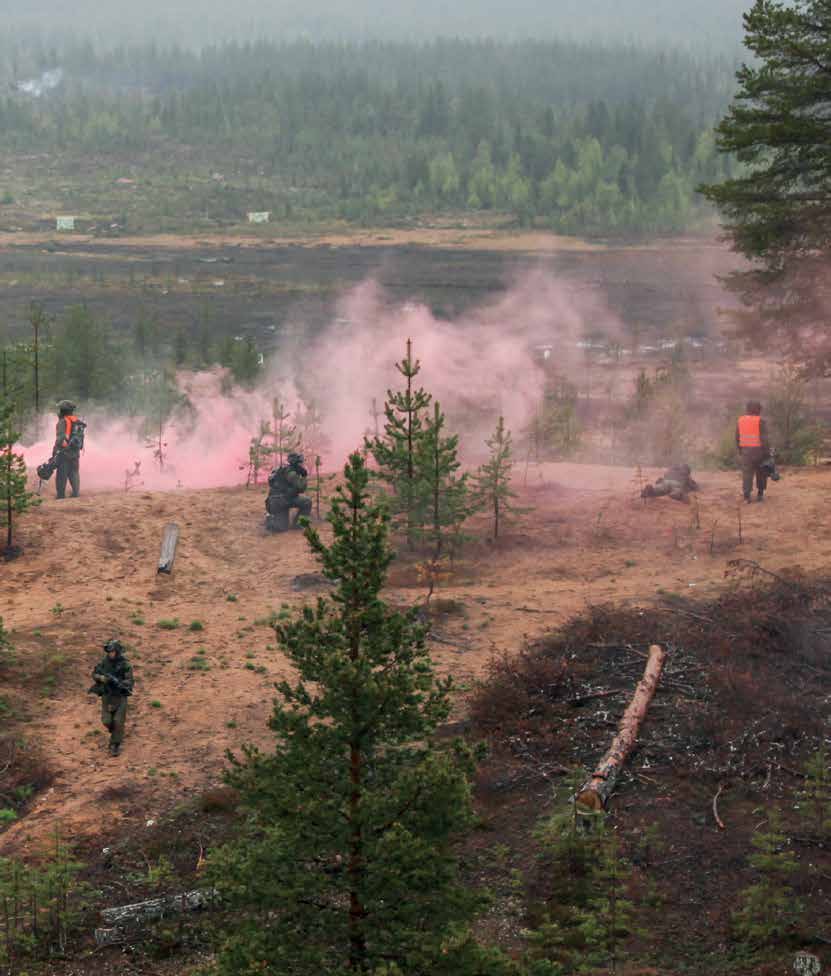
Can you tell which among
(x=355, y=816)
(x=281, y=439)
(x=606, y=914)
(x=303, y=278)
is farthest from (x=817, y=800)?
(x=303, y=278)

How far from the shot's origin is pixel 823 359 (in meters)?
21.0

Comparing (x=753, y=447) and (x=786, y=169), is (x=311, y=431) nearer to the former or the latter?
(x=753, y=447)

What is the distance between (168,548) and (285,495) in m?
2.37

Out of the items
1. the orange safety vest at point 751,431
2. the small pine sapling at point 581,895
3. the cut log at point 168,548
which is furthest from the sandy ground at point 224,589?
the small pine sapling at point 581,895

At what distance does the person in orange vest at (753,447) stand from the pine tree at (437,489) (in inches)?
212

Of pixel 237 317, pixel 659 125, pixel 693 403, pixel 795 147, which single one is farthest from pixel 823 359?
pixel 659 125

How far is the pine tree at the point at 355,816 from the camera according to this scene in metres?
7.73

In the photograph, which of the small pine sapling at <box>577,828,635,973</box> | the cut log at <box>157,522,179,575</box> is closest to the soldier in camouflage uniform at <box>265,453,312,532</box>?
the cut log at <box>157,522,179,575</box>

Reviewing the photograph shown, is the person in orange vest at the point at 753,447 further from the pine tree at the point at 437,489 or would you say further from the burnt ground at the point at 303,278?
the burnt ground at the point at 303,278

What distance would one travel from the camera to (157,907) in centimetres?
1091

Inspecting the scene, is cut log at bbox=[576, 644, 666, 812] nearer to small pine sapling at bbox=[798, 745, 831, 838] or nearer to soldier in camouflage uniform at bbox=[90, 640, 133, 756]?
small pine sapling at bbox=[798, 745, 831, 838]

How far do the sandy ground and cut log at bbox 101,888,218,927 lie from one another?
4.94 feet

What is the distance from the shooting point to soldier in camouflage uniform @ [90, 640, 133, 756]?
44.8 feet

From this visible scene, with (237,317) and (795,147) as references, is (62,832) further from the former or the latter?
(237,317)
